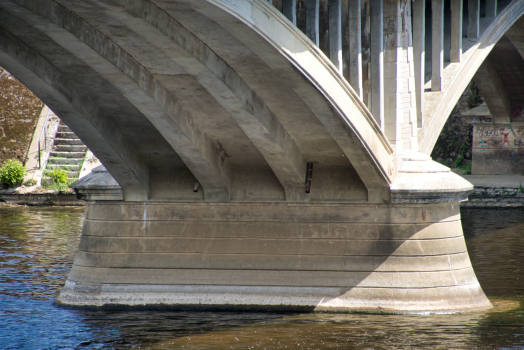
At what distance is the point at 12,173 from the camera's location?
83.6ft

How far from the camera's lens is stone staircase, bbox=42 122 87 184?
26.6 metres

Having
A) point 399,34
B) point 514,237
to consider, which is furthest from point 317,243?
point 514,237

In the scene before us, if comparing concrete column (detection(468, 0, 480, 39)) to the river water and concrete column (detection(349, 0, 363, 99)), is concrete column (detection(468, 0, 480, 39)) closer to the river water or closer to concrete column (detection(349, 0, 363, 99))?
the river water

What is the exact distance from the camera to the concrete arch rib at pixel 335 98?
6.93m

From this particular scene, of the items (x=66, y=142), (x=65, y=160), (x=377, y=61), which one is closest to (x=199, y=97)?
(x=377, y=61)

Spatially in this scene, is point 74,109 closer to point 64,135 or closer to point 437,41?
point 437,41

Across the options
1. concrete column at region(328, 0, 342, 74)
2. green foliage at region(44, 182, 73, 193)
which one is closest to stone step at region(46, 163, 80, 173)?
green foliage at region(44, 182, 73, 193)

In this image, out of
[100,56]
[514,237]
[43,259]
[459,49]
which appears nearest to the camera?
[100,56]

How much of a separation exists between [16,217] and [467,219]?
15.3 meters

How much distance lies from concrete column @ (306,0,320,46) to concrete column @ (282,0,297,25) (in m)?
0.60

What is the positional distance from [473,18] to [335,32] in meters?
6.58

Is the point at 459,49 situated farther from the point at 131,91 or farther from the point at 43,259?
the point at 43,259

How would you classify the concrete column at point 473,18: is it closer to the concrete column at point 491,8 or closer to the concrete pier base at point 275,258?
the concrete column at point 491,8

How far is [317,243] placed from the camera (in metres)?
10.9
